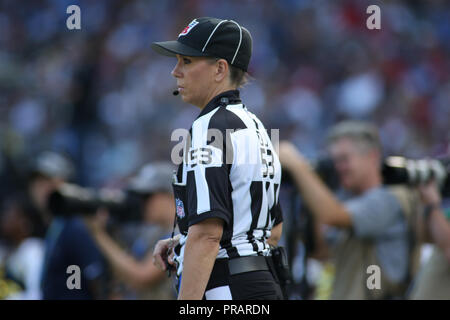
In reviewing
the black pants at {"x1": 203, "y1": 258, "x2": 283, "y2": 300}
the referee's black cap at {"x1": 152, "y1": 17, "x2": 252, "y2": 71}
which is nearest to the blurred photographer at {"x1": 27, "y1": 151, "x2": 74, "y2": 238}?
the referee's black cap at {"x1": 152, "y1": 17, "x2": 252, "y2": 71}

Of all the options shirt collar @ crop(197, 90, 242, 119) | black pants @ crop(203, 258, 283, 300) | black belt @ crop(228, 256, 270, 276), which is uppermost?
shirt collar @ crop(197, 90, 242, 119)

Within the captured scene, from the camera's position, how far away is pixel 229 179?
264cm

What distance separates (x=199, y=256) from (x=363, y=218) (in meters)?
2.22

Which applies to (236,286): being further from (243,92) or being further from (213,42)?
(243,92)

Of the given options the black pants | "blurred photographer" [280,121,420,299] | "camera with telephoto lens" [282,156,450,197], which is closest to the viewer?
the black pants

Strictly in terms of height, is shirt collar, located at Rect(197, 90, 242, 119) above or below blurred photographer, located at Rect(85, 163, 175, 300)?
above

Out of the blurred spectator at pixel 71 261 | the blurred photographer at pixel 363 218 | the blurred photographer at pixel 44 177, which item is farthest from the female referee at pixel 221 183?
the blurred photographer at pixel 44 177

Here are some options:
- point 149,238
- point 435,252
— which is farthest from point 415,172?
point 149,238

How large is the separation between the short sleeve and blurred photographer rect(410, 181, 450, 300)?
303 millimetres

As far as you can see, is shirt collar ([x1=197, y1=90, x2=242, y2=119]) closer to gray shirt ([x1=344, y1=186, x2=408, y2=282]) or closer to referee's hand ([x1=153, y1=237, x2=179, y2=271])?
referee's hand ([x1=153, y1=237, x2=179, y2=271])

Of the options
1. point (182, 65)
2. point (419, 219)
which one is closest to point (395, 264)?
point (419, 219)

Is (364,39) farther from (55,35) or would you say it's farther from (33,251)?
(33,251)

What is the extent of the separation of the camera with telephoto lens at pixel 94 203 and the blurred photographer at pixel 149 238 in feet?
0.46

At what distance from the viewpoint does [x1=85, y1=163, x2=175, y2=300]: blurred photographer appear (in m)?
5.15
